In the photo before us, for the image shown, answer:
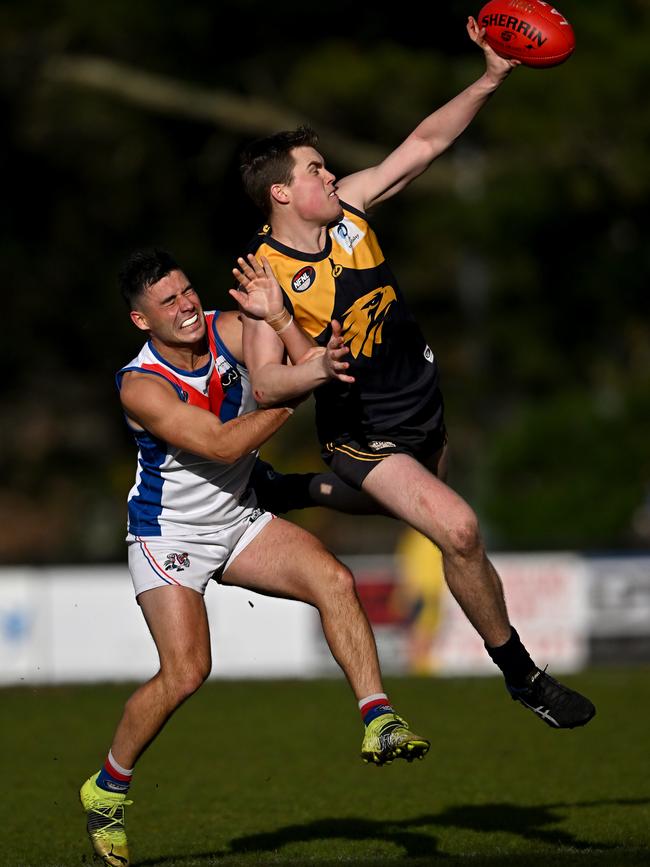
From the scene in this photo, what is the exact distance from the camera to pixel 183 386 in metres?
6.88

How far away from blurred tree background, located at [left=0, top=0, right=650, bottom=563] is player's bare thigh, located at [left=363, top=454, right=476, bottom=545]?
390 inches

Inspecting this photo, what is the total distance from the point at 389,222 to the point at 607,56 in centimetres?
886

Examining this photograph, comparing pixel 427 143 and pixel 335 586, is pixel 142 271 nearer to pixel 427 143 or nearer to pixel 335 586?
pixel 427 143

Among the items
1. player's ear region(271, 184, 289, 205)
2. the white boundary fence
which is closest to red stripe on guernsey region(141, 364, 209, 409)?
player's ear region(271, 184, 289, 205)

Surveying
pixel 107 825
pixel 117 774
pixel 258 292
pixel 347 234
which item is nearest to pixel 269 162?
pixel 347 234

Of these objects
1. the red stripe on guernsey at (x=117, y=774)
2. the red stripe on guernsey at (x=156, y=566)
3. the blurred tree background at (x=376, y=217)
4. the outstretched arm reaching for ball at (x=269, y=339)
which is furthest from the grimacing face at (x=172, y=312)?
the blurred tree background at (x=376, y=217)

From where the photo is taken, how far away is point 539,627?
51.9ft

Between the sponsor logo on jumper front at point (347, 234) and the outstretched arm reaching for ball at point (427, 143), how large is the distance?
16cm

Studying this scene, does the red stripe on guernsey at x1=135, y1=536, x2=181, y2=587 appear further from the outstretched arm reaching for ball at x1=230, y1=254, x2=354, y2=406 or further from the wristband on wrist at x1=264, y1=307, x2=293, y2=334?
the wristband on wrist at x1=264, y1=307, x2=293, y2=334

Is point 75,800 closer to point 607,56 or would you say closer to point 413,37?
point 607,56

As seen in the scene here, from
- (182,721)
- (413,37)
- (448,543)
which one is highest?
(413,37)

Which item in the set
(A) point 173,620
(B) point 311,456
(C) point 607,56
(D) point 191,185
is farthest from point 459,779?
(B) point 311,456

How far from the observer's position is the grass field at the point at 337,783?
7566 mm

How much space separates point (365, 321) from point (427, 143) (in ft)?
3.15
